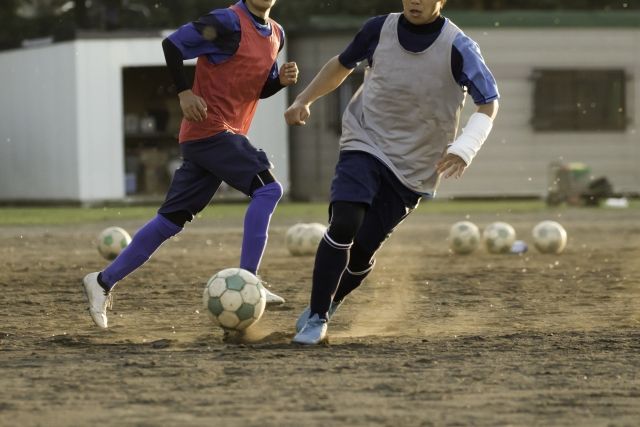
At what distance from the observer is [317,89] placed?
767 cm

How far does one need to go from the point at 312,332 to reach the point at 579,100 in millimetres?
21656

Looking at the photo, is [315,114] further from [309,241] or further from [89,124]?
[309,241]

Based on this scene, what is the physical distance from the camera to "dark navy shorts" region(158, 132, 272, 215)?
27.1 ft

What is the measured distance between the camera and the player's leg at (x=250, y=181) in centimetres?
827

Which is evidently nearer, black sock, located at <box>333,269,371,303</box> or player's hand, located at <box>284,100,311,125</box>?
player's hand, located at <box>284,100,311,125</box>

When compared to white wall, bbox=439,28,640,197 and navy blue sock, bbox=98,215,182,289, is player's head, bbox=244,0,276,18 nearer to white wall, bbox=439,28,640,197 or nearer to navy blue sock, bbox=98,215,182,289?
navy blue sock, bbox=98,215,182,289

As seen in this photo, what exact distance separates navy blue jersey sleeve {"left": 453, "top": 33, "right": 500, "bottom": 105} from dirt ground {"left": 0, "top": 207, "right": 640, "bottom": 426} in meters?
1.25

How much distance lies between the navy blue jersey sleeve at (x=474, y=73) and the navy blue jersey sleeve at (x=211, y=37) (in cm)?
163

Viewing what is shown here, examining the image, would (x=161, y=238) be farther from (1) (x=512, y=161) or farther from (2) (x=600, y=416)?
(1) (x=512, y=161)

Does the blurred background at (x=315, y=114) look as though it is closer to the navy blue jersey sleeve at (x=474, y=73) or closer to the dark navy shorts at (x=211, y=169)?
the dark navy shorts at (x=211, y=169)

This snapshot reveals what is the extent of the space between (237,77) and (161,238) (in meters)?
1.03

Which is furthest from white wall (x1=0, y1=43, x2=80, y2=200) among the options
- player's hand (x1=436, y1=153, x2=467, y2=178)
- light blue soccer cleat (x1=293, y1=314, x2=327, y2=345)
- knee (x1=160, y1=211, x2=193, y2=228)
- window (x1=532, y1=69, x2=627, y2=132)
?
player's hand (x1=436, y1=153, x2=467, y2=178)

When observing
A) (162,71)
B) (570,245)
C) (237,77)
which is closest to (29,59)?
(162,71)

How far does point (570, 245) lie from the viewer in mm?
15719
